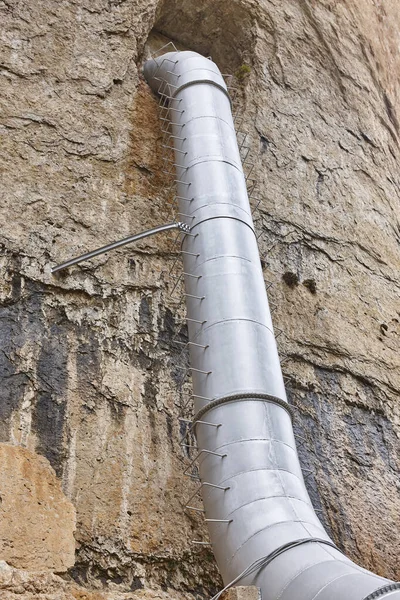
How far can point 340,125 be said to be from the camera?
839cm

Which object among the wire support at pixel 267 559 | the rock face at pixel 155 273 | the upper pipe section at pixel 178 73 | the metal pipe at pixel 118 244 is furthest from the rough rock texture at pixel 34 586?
the upper pipe section at pixel 178 73

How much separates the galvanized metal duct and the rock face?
0.42 m

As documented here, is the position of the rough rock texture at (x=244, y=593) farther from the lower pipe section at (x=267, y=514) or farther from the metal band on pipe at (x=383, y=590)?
the metal band on pipe at (x=383, y=590)

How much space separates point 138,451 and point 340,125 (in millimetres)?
4573

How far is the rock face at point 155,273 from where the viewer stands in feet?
16.1

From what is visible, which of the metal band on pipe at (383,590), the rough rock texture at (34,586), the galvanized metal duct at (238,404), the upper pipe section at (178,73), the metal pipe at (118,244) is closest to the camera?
the metal band on pipe at (383,590)

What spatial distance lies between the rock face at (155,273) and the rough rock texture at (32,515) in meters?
0.02

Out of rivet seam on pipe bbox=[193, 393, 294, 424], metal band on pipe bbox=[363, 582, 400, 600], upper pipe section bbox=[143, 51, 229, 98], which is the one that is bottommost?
metal band on pipe bbox=[363, 582, 400, 600]

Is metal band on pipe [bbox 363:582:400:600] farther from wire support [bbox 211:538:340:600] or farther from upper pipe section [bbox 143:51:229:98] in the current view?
upper pipe section [bbox 143:51:229:98]

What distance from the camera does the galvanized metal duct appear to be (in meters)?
4.02

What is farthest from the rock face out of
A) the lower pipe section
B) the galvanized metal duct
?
the lower pipe section

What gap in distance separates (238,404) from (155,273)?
159 cm

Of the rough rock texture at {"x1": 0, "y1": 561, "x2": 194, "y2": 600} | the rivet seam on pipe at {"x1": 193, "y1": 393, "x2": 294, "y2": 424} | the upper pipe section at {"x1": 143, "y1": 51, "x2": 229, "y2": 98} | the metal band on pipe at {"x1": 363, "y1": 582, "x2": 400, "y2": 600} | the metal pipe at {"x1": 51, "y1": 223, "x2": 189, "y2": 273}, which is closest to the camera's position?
the metal band on pipe at {"x1": 363, "y1": 582, "x2": 400, "y2": 600}

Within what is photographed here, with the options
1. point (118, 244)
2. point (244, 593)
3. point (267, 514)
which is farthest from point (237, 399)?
point (118, 244)
